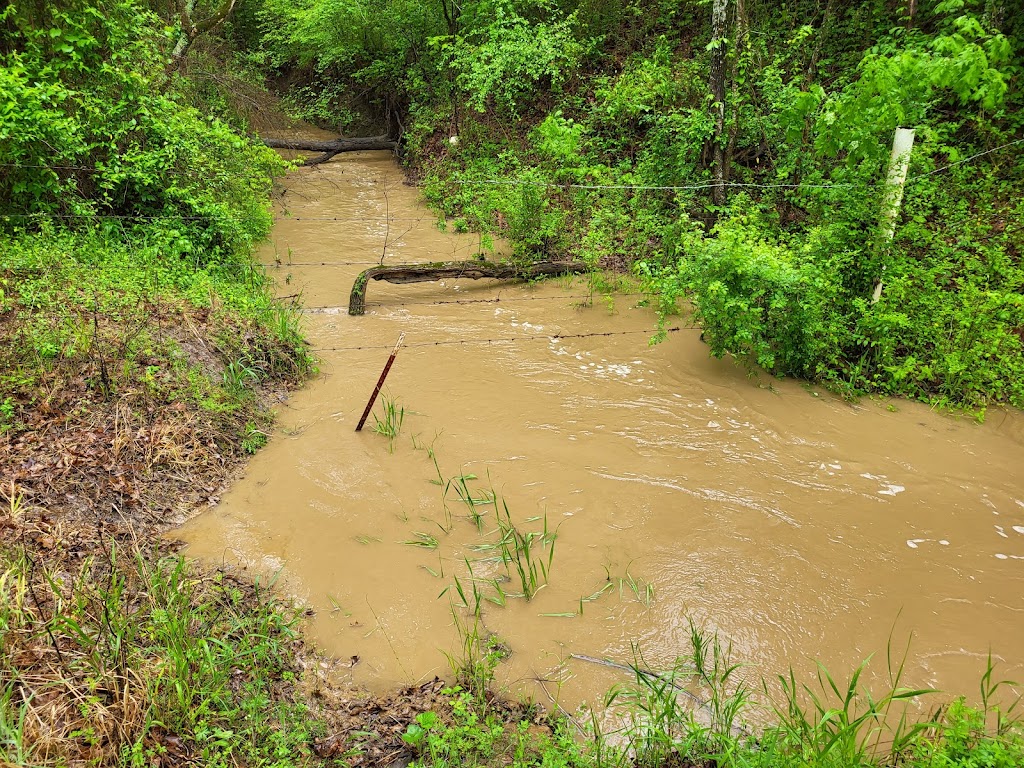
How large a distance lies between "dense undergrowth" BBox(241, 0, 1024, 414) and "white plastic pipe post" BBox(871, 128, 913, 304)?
0.37 ft

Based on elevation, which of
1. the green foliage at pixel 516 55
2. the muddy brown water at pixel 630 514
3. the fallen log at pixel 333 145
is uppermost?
the green foliage at pixel 516 55

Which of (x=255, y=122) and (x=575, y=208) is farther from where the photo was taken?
(x=255, y=122)

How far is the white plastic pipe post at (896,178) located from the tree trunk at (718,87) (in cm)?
239

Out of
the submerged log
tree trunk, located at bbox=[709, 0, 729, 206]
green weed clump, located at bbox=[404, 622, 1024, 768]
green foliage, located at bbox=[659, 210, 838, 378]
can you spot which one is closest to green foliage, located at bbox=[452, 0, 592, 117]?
the submerged log

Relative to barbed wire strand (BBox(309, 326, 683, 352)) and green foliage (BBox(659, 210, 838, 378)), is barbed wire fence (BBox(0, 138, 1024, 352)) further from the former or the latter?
green foliage (BBox(659, 210, 838, 378))

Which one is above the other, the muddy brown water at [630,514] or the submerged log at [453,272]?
the submerged log at [453,272]

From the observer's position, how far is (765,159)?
9.28m

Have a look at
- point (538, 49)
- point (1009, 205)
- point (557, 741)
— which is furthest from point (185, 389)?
point (538, 49)

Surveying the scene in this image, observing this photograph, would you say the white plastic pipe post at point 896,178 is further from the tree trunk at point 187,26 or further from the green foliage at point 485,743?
the tree trunk at point 187,26

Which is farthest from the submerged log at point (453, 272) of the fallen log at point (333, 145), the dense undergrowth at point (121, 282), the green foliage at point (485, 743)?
the fallen log at point (333, 145)

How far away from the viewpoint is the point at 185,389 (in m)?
5.37

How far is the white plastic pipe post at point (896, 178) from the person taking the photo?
18.7 ft

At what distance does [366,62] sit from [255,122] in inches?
224

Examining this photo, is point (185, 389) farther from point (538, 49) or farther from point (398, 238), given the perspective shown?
point (538, 49)
